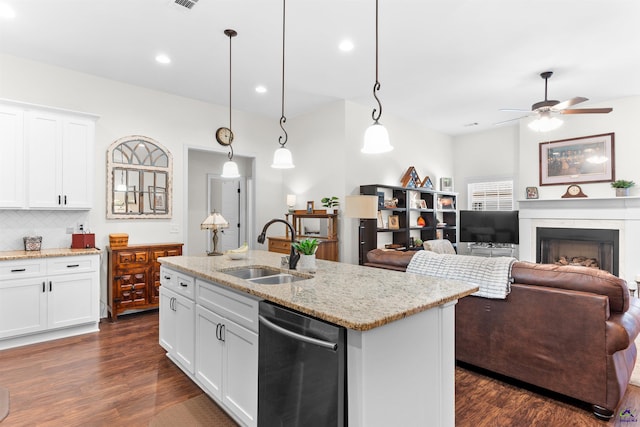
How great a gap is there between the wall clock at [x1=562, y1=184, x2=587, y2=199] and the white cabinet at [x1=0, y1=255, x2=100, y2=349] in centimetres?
695

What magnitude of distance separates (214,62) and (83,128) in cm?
172

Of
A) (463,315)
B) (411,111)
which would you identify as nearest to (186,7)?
(463,315)

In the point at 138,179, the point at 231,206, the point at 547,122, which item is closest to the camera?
the point at 547,122

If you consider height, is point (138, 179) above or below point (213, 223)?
above

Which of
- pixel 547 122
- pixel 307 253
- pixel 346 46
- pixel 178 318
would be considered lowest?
pixel 178 318

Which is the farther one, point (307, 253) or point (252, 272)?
point (252, 272)

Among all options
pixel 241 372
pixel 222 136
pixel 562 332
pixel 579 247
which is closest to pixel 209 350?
pixel 241 372

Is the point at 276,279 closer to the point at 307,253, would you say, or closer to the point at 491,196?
the point at 307,253

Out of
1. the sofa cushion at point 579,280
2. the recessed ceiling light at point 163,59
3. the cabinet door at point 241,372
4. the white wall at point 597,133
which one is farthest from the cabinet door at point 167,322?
the white wall at point 597,133

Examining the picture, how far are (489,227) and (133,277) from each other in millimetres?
6059

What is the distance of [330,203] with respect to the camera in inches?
202

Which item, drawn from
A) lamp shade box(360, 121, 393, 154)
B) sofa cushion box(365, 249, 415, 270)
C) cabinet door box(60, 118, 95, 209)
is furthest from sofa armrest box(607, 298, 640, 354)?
cabinet door box(60, 118, 95, 209)

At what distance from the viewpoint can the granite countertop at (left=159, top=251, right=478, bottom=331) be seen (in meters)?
1.39

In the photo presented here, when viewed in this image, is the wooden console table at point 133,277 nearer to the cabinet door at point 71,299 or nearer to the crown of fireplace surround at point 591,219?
the cabinet door at point 71,299
